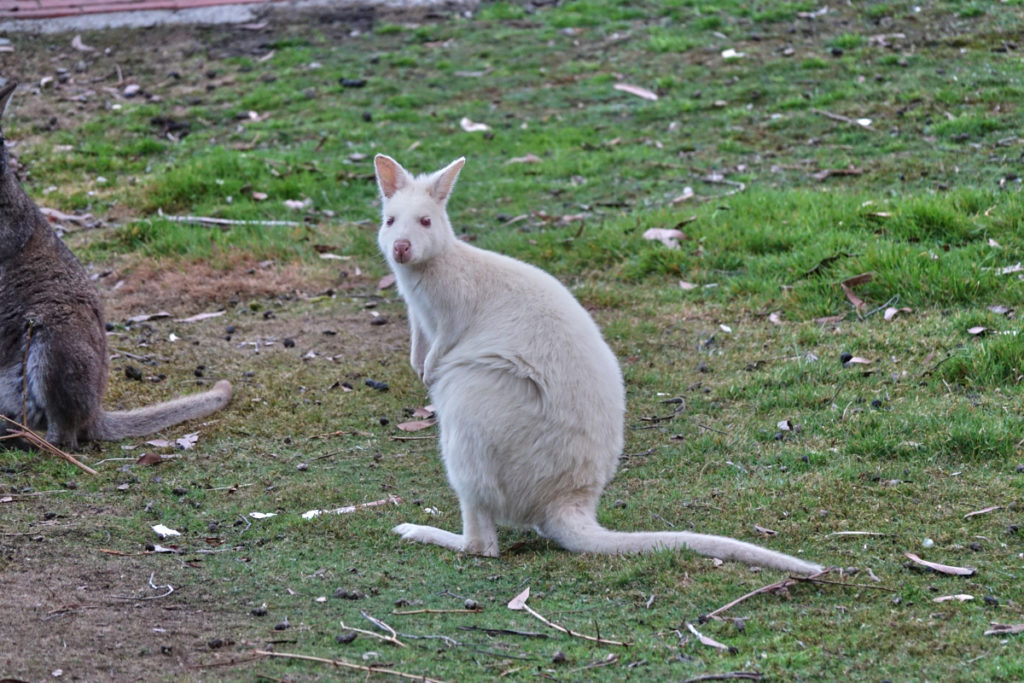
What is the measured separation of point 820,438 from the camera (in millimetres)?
4898

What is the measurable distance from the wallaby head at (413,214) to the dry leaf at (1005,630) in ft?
7.79

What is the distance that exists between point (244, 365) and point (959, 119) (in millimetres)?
5561

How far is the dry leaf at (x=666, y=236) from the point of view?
294 inches

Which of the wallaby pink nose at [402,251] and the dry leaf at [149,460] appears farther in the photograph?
the dry leaf at [149,460]

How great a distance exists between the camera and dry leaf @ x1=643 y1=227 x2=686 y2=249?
7.48 metres

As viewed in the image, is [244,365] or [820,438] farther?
[244,365]

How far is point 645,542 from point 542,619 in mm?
485

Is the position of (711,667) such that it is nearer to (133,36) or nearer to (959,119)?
(959,119)

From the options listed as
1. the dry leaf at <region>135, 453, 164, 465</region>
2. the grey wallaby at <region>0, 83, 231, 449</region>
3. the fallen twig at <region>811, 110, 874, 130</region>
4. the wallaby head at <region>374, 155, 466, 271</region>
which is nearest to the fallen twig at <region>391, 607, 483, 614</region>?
the wallaby head at <region>374, 155, 466, 271</region>

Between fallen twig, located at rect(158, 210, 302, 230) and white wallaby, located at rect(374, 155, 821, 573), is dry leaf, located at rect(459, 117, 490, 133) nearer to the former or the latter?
fallen twig, located at rect(158, 210, 302, 230)

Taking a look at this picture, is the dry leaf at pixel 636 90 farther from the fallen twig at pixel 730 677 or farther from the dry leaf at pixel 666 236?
the fallen twig at pixel 730 677

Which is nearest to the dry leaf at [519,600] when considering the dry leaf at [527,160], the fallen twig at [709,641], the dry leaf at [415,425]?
the fallen twig at [709,641]

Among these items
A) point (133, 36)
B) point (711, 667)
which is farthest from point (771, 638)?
point (133, 36)

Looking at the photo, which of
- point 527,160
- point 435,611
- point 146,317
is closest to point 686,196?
point 527,160
